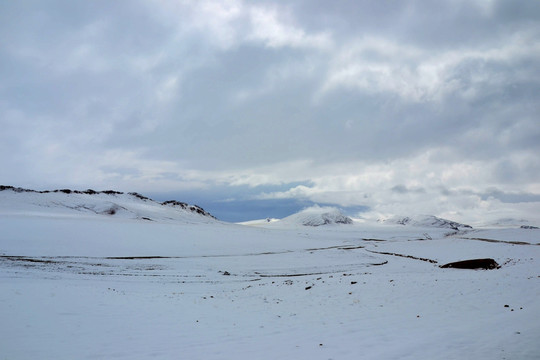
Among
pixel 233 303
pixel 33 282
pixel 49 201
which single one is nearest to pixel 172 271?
pixel 33 282

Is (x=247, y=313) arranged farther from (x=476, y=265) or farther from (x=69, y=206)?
(x=69, y=206)

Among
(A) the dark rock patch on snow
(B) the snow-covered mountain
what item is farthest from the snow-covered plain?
(B) the snow-covered mountain

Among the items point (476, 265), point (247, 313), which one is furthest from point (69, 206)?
point (476, 265)

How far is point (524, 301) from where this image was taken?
16.2 m

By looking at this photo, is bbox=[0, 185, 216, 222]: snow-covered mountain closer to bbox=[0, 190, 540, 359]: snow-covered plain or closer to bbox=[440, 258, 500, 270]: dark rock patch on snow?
bbox=[0, 190, 540, 359]: snow-covered plain

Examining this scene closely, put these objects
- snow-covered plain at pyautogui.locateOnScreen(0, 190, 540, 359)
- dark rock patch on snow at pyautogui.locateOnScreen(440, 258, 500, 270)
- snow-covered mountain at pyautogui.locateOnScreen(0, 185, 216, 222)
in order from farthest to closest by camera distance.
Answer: snow-covered mountain at pyautogui.locateOnScreen(0, 185, 216, 222)
dark rock patch on snow at pyautogui.locateOnScreen(440, 258, 500, 270)
snow-covered plain at pyautogui.locateOnScreen(0, 190, 540, 359)

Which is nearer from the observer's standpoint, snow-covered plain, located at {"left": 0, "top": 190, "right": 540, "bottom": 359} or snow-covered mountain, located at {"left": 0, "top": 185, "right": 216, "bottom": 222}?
snow-covered plain, located at {"left": 0, "top": 190, "right": 540, "bottom": 359}

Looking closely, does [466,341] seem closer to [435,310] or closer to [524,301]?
[435,310]

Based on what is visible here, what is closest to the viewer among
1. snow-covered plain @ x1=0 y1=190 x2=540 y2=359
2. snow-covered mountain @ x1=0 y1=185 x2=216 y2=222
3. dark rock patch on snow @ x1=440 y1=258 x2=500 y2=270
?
snow-covered plain @ x1=0 y1=190 x2=540 y2=359

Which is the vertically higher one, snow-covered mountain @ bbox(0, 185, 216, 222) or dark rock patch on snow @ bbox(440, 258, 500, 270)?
snow-covered mountain @ bbox(0, 185, 216, 222)

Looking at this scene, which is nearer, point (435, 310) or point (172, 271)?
point (435, 310)

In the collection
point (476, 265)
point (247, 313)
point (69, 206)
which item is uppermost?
point (69, 206)

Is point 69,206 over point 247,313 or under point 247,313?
over

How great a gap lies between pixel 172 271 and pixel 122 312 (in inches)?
673
